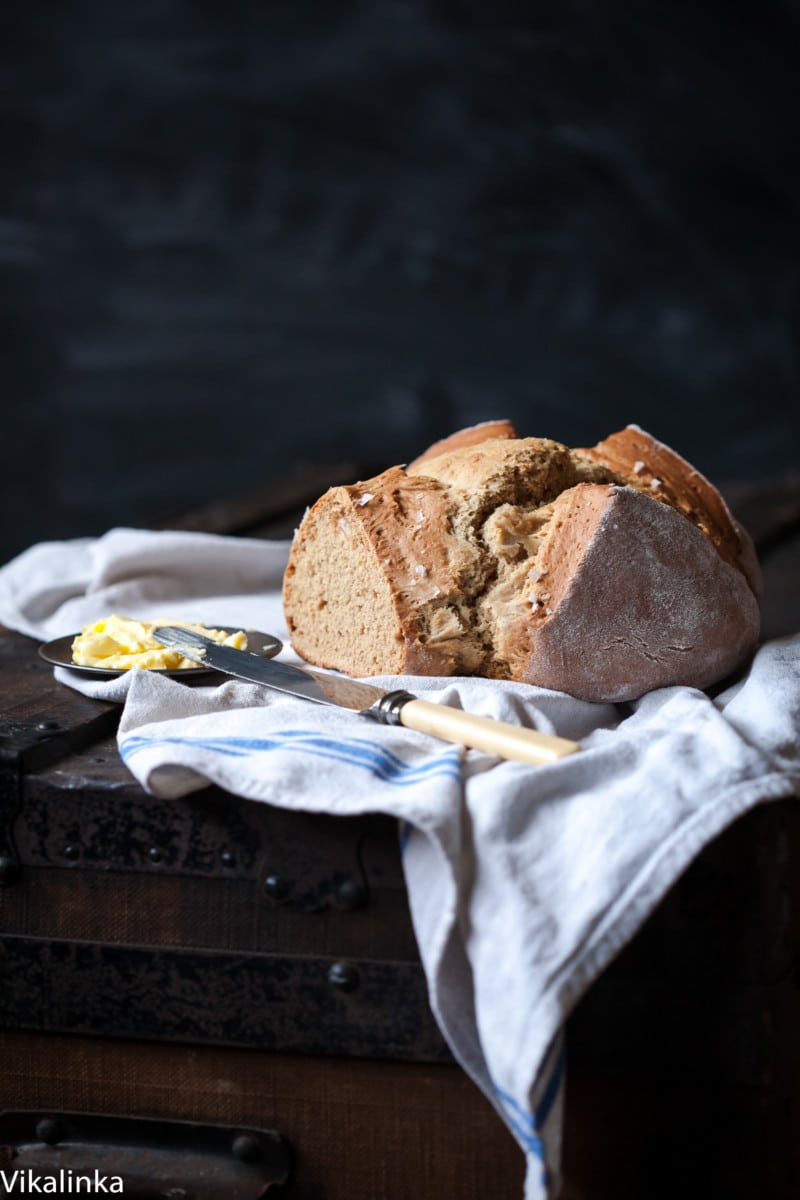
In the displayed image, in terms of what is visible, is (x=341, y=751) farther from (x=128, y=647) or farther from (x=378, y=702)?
(x=128, y=647)

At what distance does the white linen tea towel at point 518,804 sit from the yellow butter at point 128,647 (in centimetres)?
15

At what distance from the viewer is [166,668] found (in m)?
Answer: 1.35

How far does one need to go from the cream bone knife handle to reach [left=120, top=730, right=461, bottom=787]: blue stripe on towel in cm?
3

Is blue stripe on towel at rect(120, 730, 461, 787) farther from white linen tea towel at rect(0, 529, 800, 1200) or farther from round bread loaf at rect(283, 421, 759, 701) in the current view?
round bread loaf at rect(283, 421, 759, 701)

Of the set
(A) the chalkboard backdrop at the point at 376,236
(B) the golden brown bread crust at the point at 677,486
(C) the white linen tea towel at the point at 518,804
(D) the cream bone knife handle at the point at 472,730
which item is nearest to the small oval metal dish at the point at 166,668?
(C) the white linen tea towel at the point at 518,804

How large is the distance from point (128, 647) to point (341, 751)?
0.48m

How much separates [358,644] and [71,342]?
3.24 metres

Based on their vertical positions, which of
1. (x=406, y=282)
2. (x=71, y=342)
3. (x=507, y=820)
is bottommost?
(x=71, y=342)

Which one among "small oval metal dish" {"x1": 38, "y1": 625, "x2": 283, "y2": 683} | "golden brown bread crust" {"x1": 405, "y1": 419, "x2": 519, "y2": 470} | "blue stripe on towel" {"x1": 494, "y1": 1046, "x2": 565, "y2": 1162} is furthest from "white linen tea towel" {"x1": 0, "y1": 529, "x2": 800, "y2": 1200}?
"golden brown bread crust" {"x1": 405, "y1": 419, "x2": 519, "y2": 470}

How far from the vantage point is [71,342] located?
417 centimetres

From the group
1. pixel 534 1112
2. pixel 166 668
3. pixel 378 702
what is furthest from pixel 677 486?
pixel 534 1112

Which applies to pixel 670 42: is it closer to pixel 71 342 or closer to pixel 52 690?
pixel 71 342

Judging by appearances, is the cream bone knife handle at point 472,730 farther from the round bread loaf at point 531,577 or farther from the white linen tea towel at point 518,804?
the round bread loaf at point 531,577

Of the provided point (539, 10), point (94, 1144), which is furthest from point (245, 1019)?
point (539, 10)
